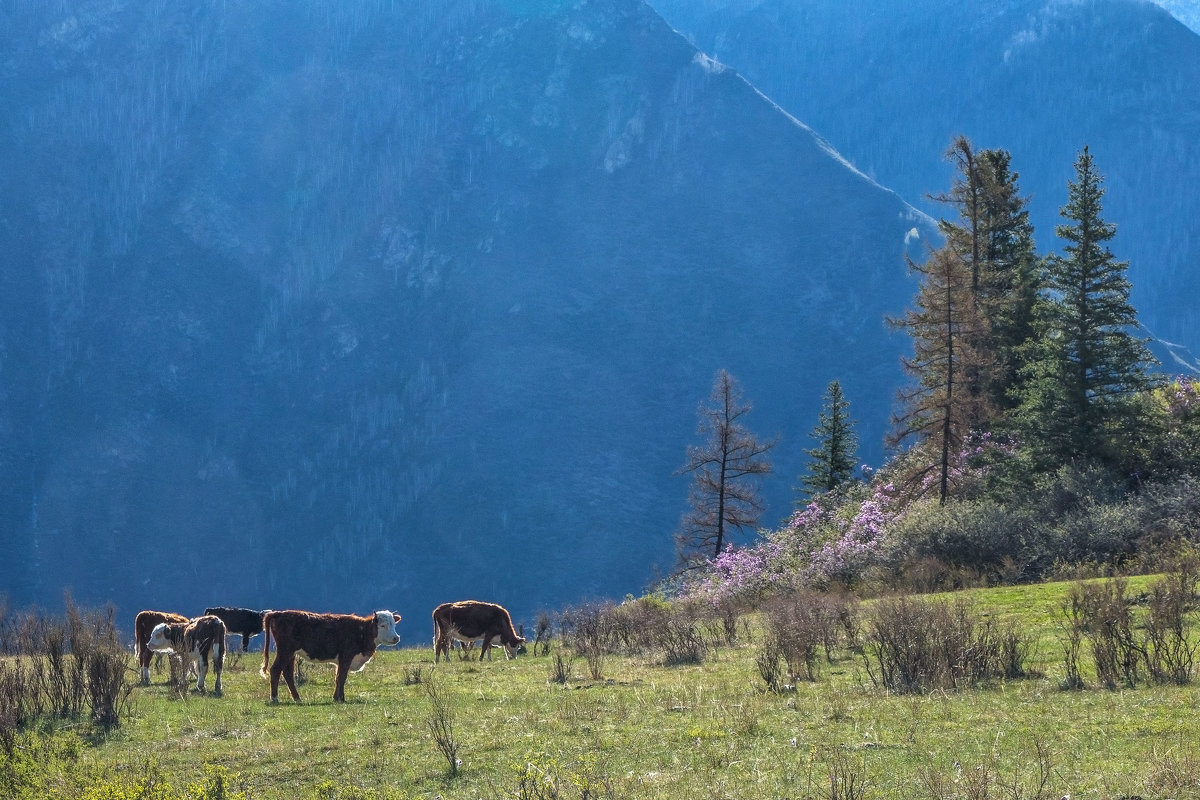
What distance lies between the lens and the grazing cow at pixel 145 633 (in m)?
20.5

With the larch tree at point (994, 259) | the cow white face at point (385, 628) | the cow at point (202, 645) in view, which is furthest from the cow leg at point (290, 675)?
the larch tree at point (994, 259)

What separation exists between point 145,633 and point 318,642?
263 inches

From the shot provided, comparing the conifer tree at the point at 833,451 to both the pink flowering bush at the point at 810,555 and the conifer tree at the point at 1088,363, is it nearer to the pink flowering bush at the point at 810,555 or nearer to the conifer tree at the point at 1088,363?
the pink flowering bush at the point at 810,555

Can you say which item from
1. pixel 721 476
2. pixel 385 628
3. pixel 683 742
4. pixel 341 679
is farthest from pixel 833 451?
pixel 683 742

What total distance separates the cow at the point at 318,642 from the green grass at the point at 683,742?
486 millimetres

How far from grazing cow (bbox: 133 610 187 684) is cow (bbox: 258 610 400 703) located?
14.9 feet

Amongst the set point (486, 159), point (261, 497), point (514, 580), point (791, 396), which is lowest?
point (514, 580)

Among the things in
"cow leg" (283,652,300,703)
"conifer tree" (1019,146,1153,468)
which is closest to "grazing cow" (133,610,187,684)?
"cow leg" (283,652,300,703)

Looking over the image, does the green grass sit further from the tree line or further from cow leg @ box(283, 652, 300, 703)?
the tree line

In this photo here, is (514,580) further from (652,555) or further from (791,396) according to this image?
(791,396)

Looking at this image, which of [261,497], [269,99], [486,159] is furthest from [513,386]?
[269,99]

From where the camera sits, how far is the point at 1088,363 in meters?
31.1

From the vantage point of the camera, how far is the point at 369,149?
166 metres

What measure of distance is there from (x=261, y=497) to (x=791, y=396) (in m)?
60.1
